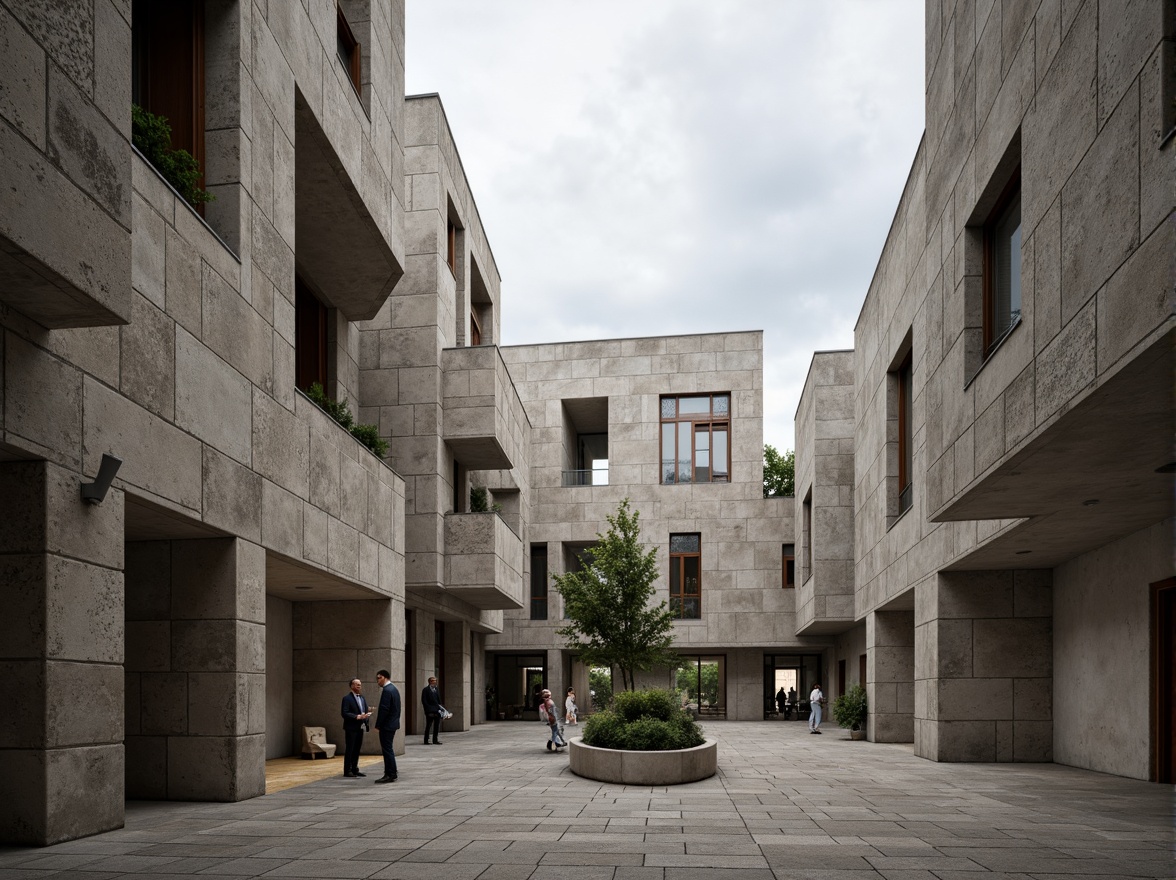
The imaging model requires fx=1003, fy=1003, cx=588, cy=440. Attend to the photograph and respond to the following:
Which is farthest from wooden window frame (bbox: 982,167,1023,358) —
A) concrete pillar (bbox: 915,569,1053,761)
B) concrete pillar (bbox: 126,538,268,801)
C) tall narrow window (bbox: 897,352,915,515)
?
concrete pillar (bbox: 126,538,268,801)

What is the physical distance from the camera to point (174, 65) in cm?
1276

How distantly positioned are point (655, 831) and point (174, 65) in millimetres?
10910

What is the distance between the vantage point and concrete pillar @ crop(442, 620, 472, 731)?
30.9 m

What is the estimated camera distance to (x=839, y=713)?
89.0 feet

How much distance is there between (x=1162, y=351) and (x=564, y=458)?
3322 cm

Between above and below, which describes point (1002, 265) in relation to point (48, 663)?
above

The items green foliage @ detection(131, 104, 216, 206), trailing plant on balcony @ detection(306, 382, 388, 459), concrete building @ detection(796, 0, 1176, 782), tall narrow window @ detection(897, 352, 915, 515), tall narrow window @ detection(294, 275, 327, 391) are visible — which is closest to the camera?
concrete building @ detection(796, 0, 1176, 782)

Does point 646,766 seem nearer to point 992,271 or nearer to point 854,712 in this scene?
point 992,271

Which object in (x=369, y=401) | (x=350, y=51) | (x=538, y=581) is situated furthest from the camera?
(x=538, y=581)

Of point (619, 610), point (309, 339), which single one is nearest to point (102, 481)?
point (309, 339)

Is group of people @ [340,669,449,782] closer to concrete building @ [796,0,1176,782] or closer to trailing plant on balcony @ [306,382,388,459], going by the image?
trailing plant on balcony @ [306,382,388,459]

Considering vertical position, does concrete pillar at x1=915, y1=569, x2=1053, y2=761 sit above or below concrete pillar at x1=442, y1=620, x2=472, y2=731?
above

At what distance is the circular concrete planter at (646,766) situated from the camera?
14.9 meters

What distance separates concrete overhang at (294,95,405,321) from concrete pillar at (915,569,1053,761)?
12.4 m
